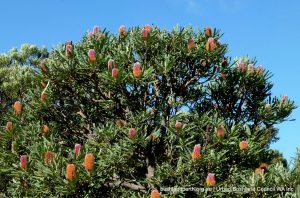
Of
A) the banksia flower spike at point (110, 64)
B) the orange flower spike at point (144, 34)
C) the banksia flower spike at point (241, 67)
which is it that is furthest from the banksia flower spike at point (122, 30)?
the banksia flower spike at point (241, 67)

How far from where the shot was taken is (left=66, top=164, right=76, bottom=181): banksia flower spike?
6.50 meters

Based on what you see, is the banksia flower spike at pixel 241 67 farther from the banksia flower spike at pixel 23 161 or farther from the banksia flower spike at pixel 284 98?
the banksia flower spike at pixel 23 161

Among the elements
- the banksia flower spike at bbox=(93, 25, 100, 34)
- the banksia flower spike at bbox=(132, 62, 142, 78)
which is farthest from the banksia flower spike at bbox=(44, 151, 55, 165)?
the banksia flower spike at bbox=(93, 25, 100, 34)

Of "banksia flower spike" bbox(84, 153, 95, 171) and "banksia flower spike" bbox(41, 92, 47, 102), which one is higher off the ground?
"banksia flower spike" bbox(41, 92, 47, 102)

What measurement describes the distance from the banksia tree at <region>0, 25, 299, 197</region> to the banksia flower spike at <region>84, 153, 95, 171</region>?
0.02 metres

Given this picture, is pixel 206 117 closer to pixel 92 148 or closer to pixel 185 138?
pixel 185 138

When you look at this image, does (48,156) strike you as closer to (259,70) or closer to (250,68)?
(250,68)

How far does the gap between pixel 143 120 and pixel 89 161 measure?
1.34 meters

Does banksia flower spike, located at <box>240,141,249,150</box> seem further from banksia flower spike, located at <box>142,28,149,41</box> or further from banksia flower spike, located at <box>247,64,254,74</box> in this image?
banksia flower spike, located at <box>142,28,149,41</box>

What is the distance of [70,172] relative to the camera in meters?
6.52

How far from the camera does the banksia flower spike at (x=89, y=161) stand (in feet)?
21.7

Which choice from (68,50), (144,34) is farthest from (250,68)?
(68,50)

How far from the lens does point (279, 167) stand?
7.10 metres

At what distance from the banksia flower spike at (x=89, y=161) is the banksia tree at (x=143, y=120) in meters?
0.02
